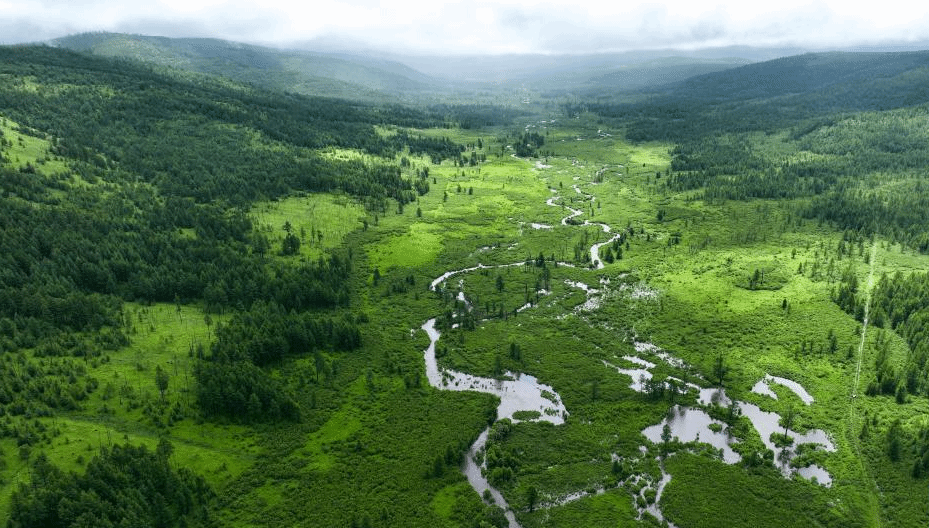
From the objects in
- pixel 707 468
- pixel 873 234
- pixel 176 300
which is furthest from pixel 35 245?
pixel 873 234

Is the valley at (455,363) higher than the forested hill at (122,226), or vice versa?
the forested hill at (122,226)

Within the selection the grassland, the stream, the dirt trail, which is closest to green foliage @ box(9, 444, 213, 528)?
the grassland

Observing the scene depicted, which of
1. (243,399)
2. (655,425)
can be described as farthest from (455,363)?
(243,399)

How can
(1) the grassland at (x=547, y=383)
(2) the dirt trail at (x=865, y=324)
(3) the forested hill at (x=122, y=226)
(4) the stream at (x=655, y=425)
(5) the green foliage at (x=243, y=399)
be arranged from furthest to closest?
(3) the forested hill at (x=122, y=226)
(2) the dirt trail at (x=865, y=324)
(5) the green foliage at (x=243, y=399)
(4) the stream at (x=655, y=425)
(1) the grassland at (x=547, y=383)

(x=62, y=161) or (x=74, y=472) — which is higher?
(x=62, y=161)

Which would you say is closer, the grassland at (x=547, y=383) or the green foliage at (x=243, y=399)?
the grassland at (x=547, y=383)

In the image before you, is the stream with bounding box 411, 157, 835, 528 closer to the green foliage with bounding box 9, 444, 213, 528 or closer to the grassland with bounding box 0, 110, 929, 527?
the grassland with bounding box 0, 110, 929, 527

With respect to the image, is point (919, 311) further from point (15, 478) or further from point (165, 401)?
point (15, 478)

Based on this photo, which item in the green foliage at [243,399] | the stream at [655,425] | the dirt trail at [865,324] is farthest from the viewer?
the dirt trail at [865,324]

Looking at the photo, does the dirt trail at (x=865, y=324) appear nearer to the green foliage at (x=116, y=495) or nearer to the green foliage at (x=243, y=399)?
the green foliage at (x=243, y=399)

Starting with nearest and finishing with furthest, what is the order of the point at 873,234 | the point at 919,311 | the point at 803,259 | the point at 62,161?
the point at 919,311, the point at 803,259, the point at 873,234, the point at 62,161

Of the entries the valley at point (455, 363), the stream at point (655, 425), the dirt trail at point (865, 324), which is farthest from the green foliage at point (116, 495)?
the dirt trail at point (865, 324)
